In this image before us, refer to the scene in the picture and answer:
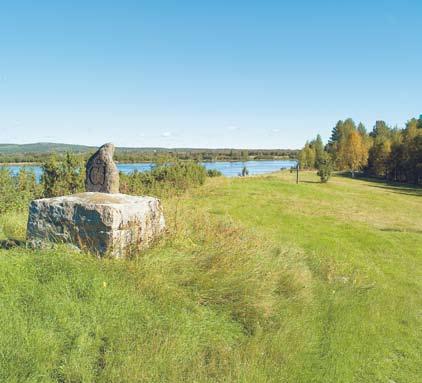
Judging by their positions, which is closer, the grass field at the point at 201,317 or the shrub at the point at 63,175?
the grass field at the point at 201,317

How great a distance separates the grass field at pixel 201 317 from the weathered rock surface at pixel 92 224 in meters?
0.40

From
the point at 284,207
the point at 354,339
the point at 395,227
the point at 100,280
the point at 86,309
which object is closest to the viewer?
the point at 86,309

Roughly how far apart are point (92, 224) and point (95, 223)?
2.8 inches

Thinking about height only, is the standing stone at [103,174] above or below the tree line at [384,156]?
below

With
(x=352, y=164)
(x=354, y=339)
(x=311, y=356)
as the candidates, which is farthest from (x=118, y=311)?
(x=352, y=164)

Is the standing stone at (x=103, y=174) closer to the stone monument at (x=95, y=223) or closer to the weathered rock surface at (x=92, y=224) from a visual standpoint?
the stone monument at (x=95, y=223)

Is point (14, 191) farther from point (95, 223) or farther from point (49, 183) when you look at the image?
point (95, 223)

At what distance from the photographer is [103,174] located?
706cm

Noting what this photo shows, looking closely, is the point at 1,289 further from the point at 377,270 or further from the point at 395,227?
the point at 395,227

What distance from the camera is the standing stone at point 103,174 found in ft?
23.0

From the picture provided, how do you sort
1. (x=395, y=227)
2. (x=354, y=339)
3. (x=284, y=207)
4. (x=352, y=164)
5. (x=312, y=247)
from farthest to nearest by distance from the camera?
(x=352, y=164) < (x=284, y=207) < (x=395, y=227) < (x=312, y=247) < (x=354, y=339)

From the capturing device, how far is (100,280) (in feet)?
14.3

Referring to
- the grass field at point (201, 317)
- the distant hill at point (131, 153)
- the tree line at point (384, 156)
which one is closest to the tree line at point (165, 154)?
the distant hill at point (131, 153)

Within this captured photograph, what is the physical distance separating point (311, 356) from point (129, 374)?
8.19 ft
